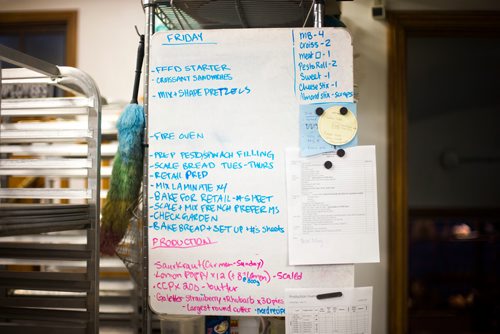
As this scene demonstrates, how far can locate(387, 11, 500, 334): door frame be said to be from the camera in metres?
2.39

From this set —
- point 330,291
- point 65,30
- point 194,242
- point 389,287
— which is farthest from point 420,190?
point 65,30

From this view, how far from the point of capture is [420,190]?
3.97 metres

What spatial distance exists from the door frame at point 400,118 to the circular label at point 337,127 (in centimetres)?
88

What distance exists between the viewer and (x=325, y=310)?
1.65m

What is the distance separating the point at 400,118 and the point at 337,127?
3.13 feet

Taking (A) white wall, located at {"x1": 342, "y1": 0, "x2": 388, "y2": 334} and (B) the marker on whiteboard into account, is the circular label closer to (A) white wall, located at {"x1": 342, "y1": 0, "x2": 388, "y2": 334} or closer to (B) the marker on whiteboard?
(B) the marker on whiteboard

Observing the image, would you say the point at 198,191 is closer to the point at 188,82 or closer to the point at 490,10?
the point at 188,82

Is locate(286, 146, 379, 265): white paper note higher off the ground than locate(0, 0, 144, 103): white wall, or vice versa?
locate(0, 0, 144, 103): white wall

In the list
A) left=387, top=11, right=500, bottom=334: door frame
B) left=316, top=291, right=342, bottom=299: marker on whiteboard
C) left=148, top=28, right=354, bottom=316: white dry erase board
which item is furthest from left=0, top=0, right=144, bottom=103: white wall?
left=316, top=291, right=342, bottom=299: marker on whiteboard

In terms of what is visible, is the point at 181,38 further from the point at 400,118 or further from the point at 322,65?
the point at 400,118

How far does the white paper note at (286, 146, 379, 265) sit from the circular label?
5 centimetres

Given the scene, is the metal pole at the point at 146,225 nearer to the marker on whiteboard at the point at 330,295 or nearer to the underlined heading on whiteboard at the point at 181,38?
the underlined heading on whiteboard at the point at 181,38

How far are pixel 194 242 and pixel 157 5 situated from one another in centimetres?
99

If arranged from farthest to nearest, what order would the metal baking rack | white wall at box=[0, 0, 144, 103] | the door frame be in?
1. white wall at box=[0, 0, 144, 103]
2. the door frame
3. the metal baking rack
